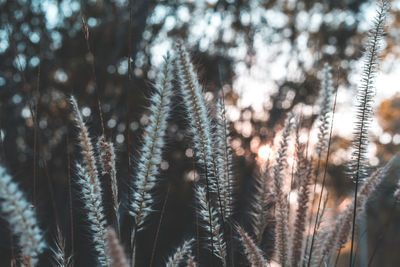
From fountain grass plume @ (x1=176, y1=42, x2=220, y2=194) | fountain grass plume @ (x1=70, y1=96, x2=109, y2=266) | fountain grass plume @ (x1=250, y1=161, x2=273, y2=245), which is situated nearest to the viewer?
fountain grass plume @ (x1=70, y1=96, x2=109, y2=266)


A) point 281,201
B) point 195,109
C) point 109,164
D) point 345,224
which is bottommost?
point 345,224

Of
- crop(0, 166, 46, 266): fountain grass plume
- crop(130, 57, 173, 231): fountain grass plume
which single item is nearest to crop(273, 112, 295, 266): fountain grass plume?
crop(130, 57, 173, 231): fountain grass plume

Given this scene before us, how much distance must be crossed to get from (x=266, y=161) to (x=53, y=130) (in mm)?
3863

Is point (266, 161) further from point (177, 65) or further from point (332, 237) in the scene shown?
point (177, 65)

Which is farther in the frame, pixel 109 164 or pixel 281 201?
pixel 281 201

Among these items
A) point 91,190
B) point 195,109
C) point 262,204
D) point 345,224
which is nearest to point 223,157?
point 195,109

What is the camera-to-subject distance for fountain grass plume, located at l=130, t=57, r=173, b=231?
91cm

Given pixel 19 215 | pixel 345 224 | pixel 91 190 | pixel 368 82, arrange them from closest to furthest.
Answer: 1. pixel 19 215
2. pixel 91 190
3. pixel 368 82
4. pixel 345 224

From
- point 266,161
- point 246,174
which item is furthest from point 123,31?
point 266,161

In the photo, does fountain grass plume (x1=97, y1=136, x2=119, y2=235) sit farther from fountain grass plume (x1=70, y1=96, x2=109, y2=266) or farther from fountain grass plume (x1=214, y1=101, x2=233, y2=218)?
fountain grass plume (x1=214, y1=101, x2=233, y2=218)

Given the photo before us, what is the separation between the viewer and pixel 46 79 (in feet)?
15.5

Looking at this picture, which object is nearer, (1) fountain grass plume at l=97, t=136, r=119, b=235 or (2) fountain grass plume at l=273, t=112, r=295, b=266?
(1) fountain grass plume at l=97, t=136, r=119, b=235

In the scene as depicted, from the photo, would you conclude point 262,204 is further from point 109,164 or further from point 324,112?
point 109,164

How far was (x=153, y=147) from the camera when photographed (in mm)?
920
